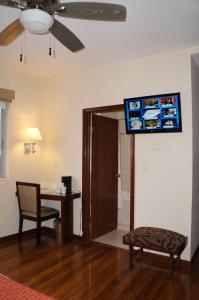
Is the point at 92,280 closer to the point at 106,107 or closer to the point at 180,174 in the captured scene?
the point at 180,174

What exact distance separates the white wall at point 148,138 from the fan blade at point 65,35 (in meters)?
1.44

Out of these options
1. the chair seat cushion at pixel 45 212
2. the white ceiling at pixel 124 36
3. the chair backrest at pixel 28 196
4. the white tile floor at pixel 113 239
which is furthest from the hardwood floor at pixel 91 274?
the white ceiling at pixel 124 36

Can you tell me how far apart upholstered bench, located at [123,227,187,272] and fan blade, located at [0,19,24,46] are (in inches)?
95.9

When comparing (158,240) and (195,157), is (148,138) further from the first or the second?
(158,240)

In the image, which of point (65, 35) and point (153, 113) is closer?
point (65, 35)

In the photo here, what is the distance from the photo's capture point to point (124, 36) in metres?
2.85

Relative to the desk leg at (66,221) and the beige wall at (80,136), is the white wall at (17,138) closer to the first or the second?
the beige wall at (80,136)

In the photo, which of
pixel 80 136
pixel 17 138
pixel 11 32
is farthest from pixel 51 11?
pixel 17 138

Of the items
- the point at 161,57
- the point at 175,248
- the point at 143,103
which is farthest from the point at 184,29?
the point at 175,248

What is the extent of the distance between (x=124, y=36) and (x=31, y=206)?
8.62ft

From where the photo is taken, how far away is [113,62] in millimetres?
3695

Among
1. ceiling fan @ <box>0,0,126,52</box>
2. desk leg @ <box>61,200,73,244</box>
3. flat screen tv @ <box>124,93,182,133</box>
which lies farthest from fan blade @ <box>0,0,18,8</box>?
desk leg @ <box>61,200,73,244</box>

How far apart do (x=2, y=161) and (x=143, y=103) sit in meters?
2.36

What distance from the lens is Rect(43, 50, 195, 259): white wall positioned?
312cm
